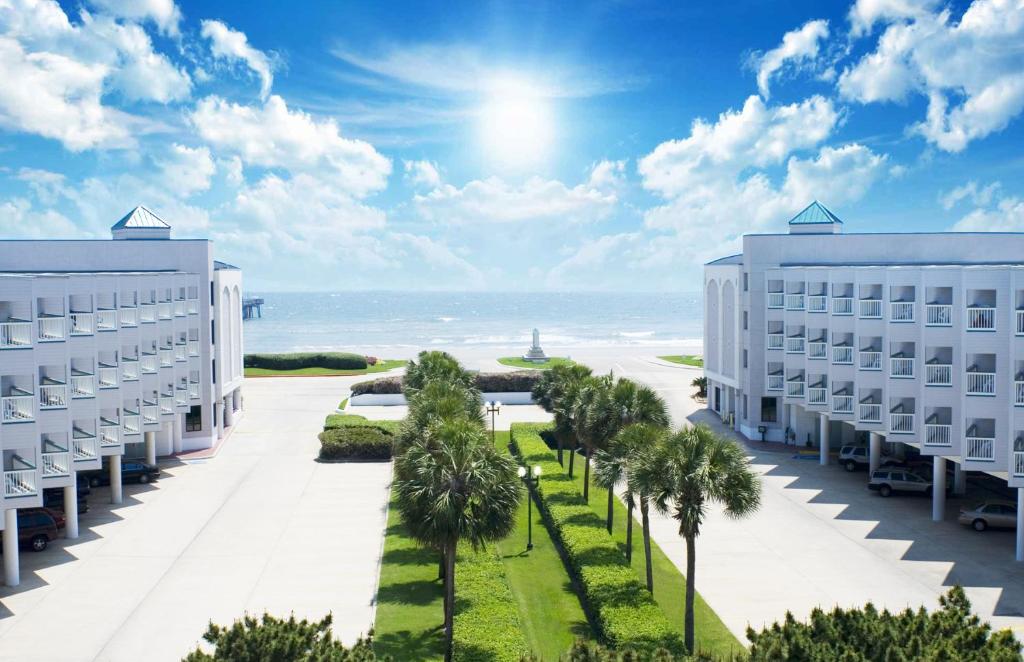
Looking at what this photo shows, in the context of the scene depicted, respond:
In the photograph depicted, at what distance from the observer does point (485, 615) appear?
789 inches

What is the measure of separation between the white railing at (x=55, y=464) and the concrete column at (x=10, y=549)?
1.88m

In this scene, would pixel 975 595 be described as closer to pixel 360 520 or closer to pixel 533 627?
pixel 533 627

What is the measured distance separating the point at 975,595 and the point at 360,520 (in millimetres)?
19499

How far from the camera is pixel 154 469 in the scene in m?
35.9

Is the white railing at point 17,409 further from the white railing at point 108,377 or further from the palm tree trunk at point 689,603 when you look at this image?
the palm tree trunk at point 689,603

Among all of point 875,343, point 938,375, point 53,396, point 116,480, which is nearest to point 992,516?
point 938,375

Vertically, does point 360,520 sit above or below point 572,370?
below

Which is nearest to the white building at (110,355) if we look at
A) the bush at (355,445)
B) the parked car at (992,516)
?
the bush at (355,445)

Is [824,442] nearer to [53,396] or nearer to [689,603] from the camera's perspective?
[689,603]

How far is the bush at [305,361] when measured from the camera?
238 feet

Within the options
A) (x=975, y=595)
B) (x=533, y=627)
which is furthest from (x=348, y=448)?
(x=975, y=595)

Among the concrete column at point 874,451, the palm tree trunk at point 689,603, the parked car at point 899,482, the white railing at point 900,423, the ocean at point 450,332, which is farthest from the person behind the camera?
the ocean at point 450,332

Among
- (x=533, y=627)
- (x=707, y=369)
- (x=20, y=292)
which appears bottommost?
(x=533, y=627)

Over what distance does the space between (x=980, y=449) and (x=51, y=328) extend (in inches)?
1139
